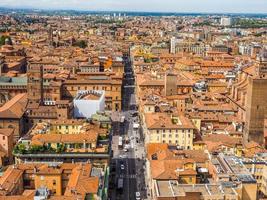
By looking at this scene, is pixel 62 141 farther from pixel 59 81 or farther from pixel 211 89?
pixel 211 89

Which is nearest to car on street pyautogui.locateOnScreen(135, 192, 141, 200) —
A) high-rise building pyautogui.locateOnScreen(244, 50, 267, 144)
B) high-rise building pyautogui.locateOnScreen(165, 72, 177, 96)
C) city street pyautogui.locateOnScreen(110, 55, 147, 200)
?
city street pyautogui.locateOnScreen(110, 55, 147, 200)

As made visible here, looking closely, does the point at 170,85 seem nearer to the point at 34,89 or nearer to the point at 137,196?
the point at 34,89

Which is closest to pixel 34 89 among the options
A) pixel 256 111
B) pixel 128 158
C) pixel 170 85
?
pixel 128 158

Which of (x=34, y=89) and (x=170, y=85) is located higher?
(x=34, y=89)

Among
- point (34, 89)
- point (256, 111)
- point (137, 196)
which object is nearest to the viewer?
point (137, 196)

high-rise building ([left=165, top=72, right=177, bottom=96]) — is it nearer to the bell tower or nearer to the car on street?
the bell tower

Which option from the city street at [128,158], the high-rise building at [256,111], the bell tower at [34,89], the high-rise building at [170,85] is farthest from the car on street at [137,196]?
the high-rise building at [170,85]

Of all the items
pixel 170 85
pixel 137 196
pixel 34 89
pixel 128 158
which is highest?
pixel 34 89

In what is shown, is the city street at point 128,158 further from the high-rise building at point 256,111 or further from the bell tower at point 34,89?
the high-rise building at point 256,111
